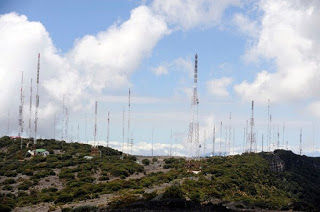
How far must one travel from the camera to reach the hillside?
56969 millimetres

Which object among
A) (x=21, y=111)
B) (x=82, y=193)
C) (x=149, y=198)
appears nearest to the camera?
(x=149, y=198)

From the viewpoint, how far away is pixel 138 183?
73688 mm

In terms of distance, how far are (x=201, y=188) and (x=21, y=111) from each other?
207ft

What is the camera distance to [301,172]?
400ft

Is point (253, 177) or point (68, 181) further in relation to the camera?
point (253, 177)

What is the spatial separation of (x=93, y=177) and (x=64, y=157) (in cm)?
2502

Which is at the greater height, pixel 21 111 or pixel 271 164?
pixel 21 111

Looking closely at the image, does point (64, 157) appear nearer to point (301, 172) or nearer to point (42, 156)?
point (42, 156)

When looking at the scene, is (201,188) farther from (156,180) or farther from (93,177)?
(93,177)

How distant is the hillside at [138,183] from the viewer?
56969 mm

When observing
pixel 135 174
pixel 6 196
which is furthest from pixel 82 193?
pixel 135 174

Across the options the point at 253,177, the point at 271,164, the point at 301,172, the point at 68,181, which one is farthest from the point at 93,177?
the point at 301,172

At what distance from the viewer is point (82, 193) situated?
65312 mm

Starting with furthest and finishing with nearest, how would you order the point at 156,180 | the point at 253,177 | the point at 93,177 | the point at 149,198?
the point at 253,177 → the point at 93,177 → the point at 156,180 → the point at 149,198
